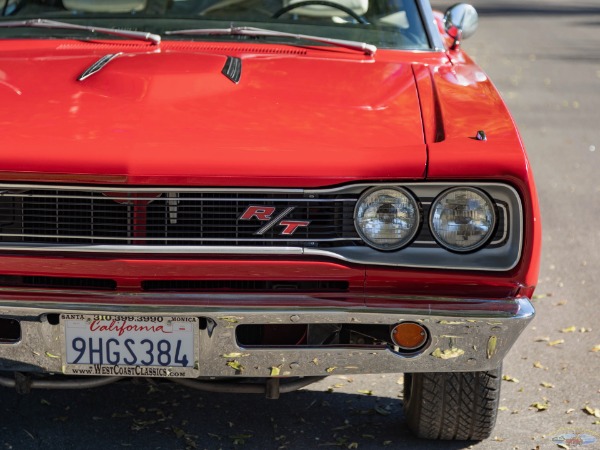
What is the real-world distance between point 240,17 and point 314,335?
5.89 ft

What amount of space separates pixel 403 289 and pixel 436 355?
224 mm

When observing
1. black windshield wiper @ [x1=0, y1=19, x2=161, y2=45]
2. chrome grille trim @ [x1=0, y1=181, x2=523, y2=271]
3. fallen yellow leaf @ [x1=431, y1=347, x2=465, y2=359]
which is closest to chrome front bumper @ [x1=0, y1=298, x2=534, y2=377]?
fallen yellow leaf @ [x1=431, y1=347, x2=465, y2=359]

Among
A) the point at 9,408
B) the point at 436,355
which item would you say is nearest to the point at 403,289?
the point at 436,355

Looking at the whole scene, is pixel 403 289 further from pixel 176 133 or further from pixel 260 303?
pixel 176 133

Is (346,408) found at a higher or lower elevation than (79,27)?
lower

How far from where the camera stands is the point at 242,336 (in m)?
3.53

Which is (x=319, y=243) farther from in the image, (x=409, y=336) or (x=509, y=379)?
(x=509, y=379)

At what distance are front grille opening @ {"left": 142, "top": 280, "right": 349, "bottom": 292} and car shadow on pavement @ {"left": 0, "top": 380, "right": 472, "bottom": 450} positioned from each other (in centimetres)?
75

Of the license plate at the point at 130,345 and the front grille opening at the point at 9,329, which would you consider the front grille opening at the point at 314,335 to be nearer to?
the license plate at the point at 130,345

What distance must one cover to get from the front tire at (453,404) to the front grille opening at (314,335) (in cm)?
45

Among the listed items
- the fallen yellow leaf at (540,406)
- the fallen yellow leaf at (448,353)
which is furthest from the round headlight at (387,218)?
the fallen yellow leaf at (540,406)

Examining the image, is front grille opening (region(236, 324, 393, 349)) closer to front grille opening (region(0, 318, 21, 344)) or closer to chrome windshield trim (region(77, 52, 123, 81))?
front grille opening (region(0, 318, 21, 344))

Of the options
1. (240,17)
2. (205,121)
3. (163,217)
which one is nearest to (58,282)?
(163,217)

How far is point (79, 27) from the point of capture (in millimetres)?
4578
